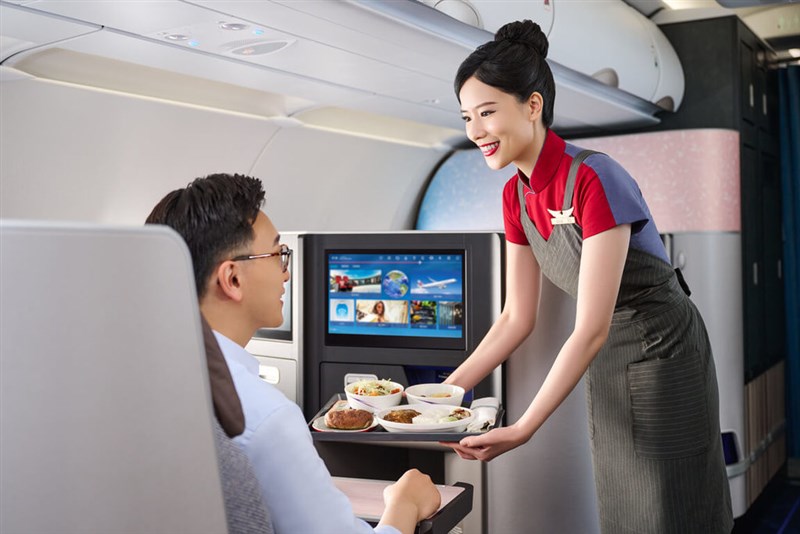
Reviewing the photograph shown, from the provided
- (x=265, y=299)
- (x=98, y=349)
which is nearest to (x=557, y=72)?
(x=265, y=299)

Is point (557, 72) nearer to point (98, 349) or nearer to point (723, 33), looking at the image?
point (723, 33)

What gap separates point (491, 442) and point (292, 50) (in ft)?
5.02

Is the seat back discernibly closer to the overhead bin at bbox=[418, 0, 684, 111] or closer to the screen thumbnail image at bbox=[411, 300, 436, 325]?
the screen thumbnail image at bbox=[411, 300, 436, 325]

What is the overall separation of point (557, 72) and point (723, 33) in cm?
165

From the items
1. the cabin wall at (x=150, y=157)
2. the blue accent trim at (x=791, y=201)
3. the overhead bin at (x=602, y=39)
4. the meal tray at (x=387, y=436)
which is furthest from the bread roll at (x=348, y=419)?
the blue accent trim at (x=791, y=201)

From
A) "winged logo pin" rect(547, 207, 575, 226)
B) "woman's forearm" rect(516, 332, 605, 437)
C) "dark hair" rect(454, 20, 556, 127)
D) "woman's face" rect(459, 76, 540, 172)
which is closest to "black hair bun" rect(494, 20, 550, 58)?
"dark hair" rect(454, 20, 556, 127)

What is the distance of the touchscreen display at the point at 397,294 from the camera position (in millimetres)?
2648

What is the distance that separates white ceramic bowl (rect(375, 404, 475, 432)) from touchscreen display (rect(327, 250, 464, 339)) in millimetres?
424

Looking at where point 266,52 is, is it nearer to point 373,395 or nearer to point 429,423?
point 373,395

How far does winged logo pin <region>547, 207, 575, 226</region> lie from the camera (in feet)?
7.38

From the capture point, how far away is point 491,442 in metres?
2.11

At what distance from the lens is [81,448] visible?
97 centimetres

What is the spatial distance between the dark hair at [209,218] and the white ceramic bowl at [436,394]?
3.25ft

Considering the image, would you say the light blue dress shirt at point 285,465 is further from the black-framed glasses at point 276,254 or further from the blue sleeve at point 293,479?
the black-framed glasses at point 276,254
